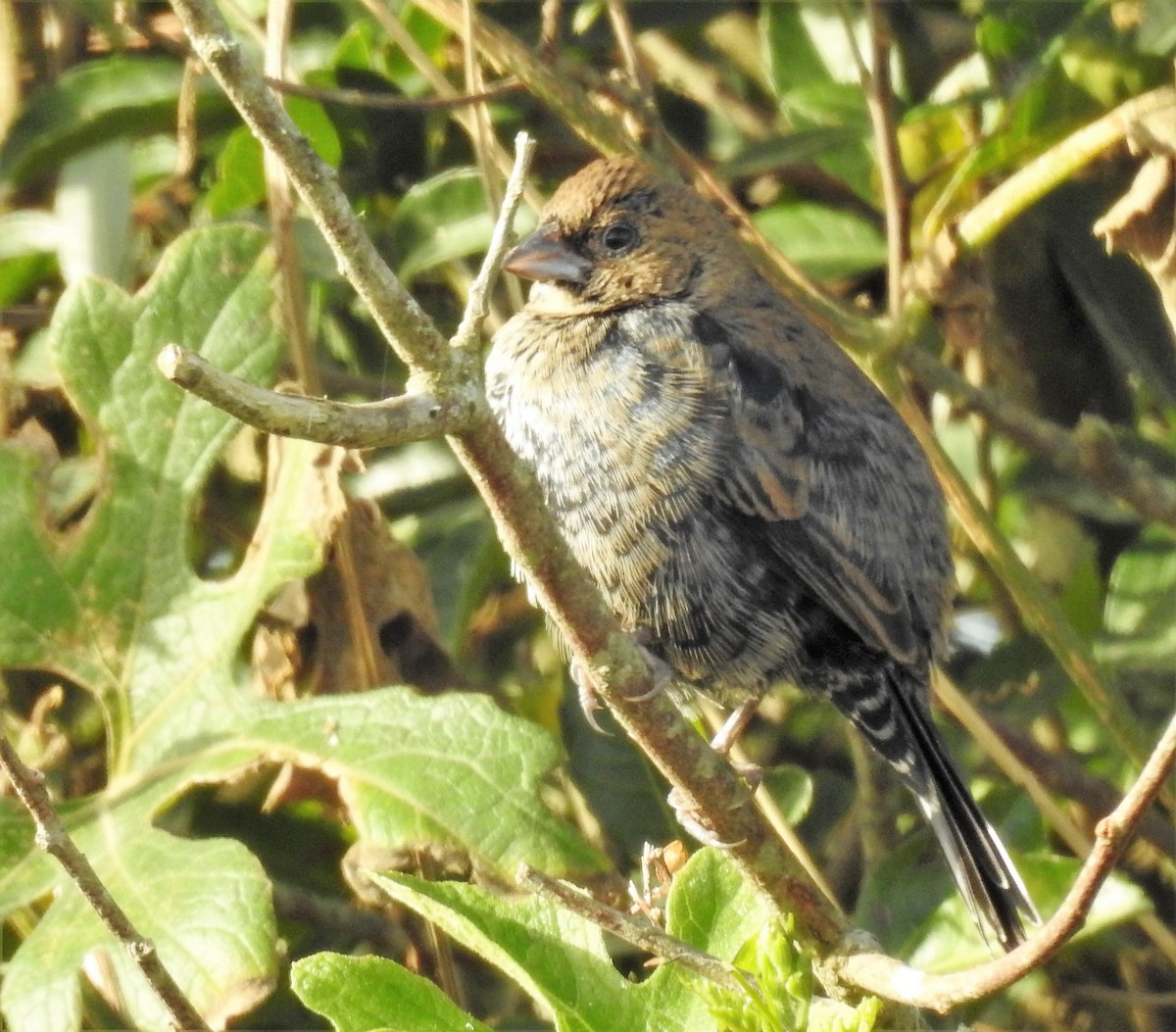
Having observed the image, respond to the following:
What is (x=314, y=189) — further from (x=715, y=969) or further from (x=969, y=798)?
(x=969, y=798)

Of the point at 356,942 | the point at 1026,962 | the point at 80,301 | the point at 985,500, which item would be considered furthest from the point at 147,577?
the point at 985,500

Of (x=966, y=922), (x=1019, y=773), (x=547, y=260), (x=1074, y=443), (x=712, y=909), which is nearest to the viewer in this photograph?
(x=712, y=909)

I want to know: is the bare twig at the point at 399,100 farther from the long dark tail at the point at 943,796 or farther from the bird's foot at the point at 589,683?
the long dark tail at the point at 943,796

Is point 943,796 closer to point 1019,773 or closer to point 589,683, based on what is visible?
point 1019,773

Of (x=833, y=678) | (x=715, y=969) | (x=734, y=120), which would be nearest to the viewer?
(x=715, y=969)

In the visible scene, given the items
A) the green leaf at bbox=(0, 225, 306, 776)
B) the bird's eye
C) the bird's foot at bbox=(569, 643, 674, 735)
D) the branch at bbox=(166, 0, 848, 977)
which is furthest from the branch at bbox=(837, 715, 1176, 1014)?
the bird's eye

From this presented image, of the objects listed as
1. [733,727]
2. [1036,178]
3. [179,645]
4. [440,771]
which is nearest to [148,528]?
[179,645]

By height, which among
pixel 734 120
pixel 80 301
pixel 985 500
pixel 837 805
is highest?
pixel 734 120
